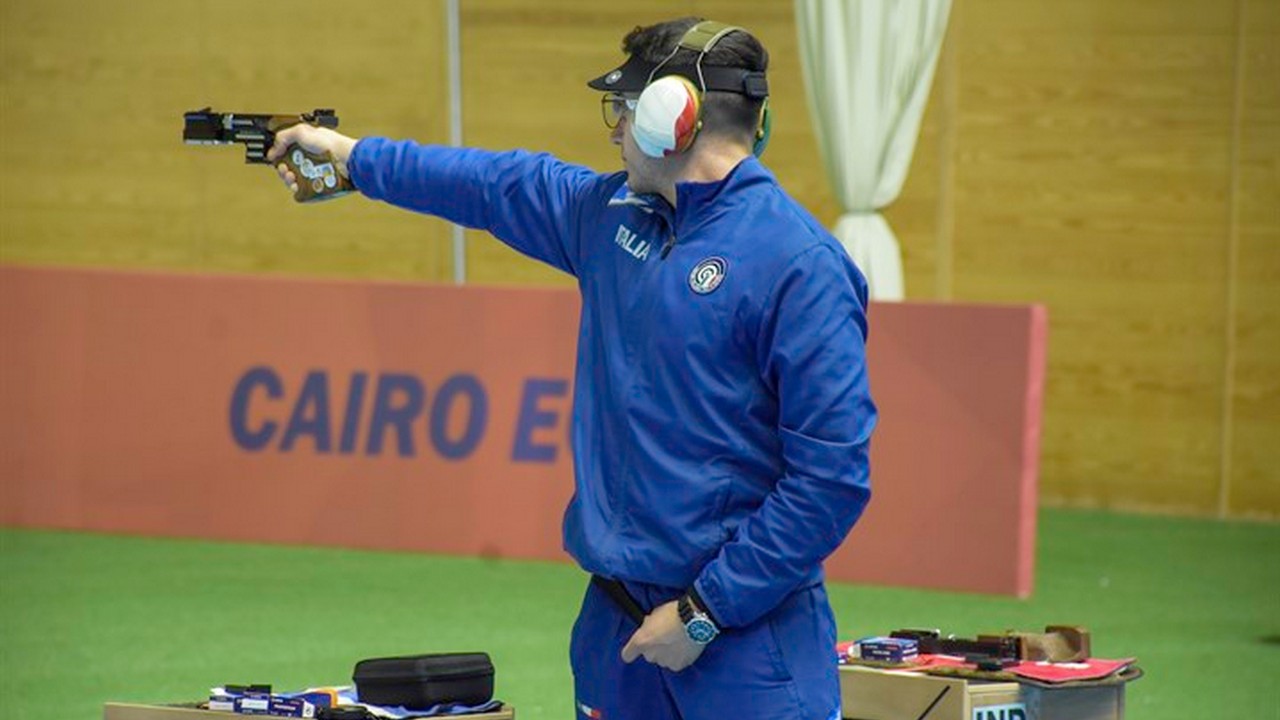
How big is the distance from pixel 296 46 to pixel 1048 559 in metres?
4.84

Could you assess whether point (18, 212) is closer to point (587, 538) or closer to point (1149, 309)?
point (1149, 309)

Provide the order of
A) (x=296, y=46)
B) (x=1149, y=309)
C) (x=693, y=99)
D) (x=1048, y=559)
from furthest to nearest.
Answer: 1. (x=296, y=46)
2. (x=1149, y=309)
3. (x=1048, y=559)
4. (x=693, y=99)

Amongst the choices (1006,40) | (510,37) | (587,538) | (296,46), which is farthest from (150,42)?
(587,538)

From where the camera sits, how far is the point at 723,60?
395 centimetres

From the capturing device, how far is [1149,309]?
36.0 ft

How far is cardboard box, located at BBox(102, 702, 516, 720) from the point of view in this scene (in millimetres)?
4930

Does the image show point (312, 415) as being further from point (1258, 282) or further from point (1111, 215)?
point (1258, 282)

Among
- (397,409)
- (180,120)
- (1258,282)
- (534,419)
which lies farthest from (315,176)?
(180,120)

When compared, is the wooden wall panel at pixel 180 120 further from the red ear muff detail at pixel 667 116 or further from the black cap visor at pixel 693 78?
the red ear muff detail at pixel 667 116

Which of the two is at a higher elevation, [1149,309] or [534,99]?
[534,99]

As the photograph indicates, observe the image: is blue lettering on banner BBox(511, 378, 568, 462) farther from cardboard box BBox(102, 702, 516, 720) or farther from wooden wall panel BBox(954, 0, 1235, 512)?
cardboard box BBox(102, 702, 516, 720)

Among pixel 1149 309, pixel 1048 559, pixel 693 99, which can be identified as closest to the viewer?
pixel 693 99

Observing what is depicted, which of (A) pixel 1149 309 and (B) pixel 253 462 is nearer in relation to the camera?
(B) pixel 253 462

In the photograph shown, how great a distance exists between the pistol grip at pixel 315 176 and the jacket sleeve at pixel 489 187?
0.05 meters
